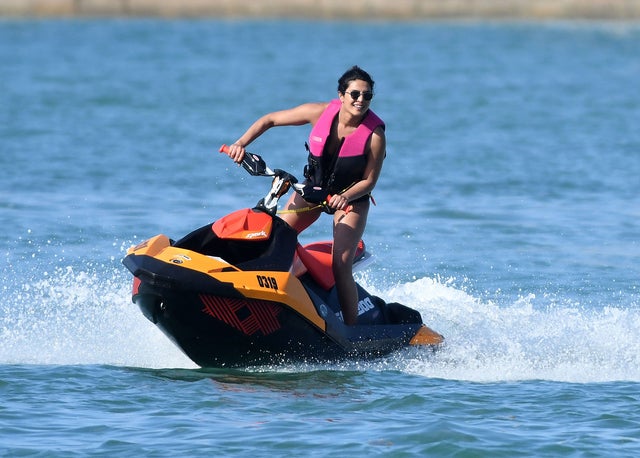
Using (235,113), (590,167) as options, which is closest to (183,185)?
(590,167)

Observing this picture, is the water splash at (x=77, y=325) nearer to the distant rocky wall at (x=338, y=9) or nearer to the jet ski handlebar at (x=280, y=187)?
the jet ski handlebar at (x=280, y=187)

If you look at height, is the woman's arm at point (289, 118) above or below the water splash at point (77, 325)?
above

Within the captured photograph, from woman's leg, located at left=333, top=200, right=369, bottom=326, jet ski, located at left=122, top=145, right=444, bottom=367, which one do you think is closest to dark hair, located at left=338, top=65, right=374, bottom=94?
jet ski, located at left=122, top=145, right=444, bottom=367

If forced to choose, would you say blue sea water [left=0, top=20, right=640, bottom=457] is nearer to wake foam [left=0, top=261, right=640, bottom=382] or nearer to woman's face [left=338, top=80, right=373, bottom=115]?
wake foam [left=0, top=261, right=640, bottom=382]

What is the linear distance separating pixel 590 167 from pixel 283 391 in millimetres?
12212

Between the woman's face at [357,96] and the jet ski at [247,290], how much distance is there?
56 cm

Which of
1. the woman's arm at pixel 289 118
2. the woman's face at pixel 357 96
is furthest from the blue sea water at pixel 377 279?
the woman's face at pixel 357 96

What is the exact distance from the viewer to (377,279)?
34.9 ft

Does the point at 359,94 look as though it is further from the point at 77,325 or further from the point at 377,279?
the point at 377,279

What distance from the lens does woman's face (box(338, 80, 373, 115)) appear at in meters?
7.41

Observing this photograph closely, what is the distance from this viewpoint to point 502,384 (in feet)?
24.8

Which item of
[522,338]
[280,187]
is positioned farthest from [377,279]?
[280,187]

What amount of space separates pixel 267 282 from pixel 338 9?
2006 inches

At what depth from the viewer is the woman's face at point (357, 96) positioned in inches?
292
